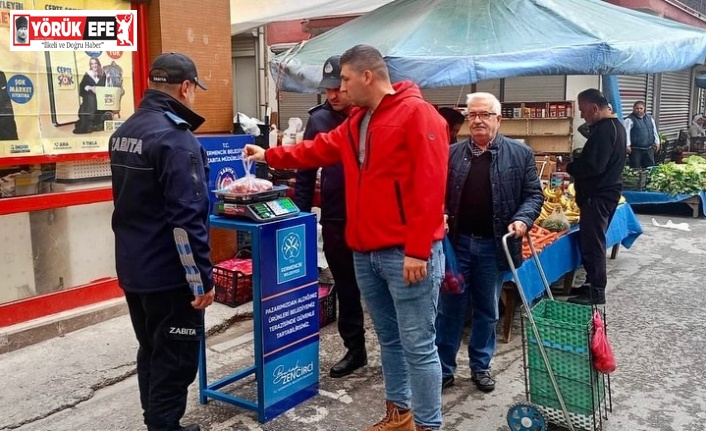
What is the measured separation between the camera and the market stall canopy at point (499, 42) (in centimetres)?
531

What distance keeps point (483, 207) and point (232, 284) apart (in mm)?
2566

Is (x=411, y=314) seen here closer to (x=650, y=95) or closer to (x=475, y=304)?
(x=475, y=304)

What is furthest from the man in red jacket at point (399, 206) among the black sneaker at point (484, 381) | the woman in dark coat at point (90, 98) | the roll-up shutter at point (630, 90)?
the roll-up shutter at point (630, 90)

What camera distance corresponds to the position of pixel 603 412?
3826 mm

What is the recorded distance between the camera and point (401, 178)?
10.1 feet

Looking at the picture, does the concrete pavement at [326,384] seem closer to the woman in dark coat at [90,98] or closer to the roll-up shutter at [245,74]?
the woman in dark coat at [90,98]

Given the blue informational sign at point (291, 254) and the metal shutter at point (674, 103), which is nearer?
the blue informational sign at point (291, 254)

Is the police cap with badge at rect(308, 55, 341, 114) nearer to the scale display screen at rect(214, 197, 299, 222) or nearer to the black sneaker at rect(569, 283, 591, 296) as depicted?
the scale display screen at rect(214, 197, 299, 222)

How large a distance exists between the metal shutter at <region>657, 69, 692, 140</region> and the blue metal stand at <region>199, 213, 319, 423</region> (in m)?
16.0

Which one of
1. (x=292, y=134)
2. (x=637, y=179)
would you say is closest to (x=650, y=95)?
(x=637, y=179)

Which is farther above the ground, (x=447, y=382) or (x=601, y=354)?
(x=601, y=354)

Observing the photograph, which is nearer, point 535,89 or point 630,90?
point 535,89

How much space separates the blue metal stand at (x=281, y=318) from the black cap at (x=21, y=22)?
224 centimetres

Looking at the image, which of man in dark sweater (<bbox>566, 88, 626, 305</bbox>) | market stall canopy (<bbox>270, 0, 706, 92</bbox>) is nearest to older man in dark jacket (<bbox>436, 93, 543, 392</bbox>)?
market stall canopy (<bbox>270, 0, 706, 92</bbox>)
